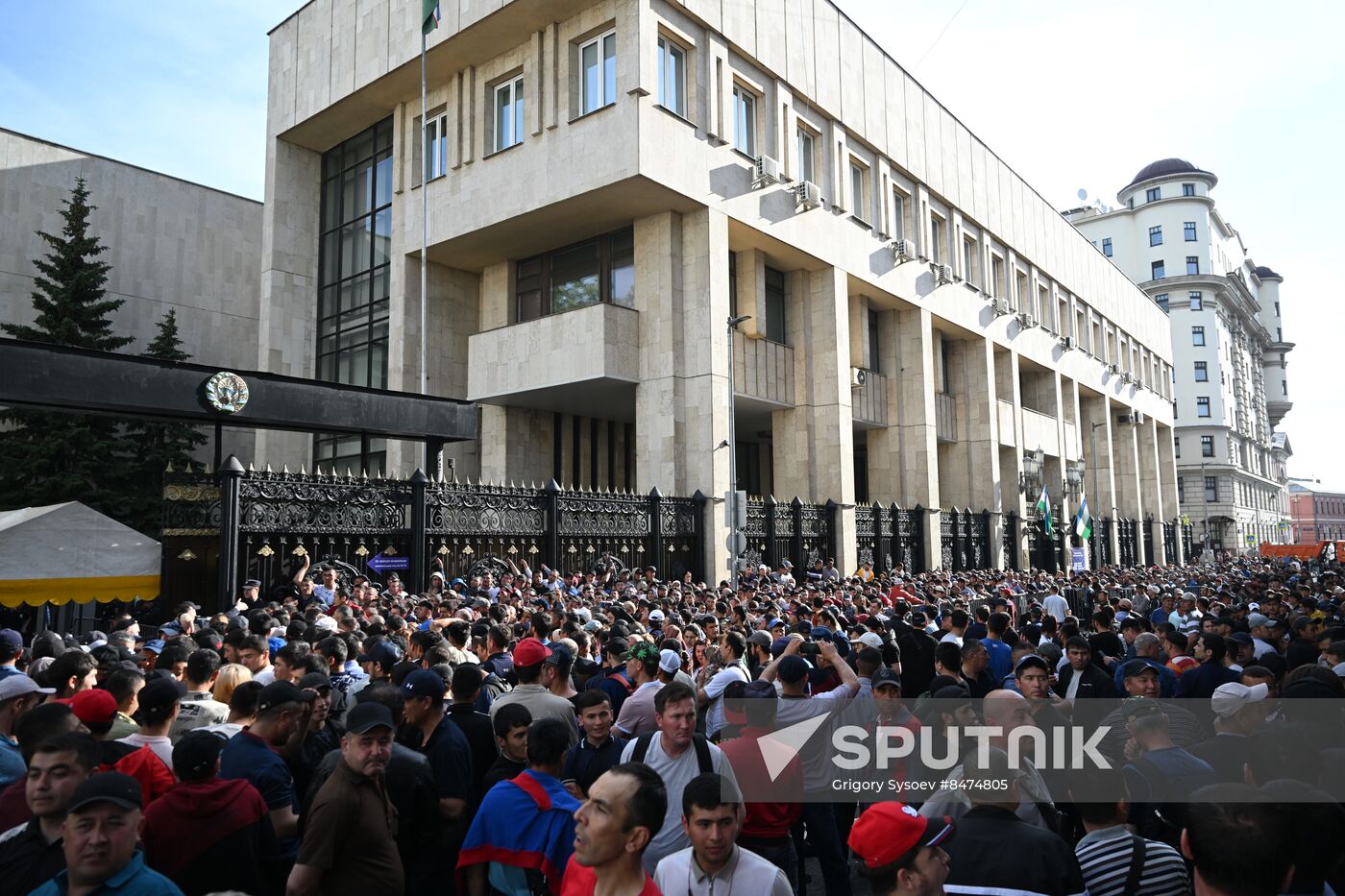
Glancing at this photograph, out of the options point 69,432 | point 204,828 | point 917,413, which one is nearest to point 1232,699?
point 204,828

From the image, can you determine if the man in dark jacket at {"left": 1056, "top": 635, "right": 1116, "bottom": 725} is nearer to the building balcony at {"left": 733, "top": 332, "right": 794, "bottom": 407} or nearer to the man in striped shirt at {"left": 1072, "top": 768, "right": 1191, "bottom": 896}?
the man in striped shirt at {"left": 1072, "top": 768, "right": 1191, "bottom": 896}

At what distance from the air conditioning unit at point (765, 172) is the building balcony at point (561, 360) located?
5647 millimetres

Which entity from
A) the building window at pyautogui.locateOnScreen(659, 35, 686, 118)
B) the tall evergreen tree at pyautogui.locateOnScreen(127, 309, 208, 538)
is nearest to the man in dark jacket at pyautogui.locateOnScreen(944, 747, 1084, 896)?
the building window at pyautogui.locateOnScreen(659, 35, 686, 118)

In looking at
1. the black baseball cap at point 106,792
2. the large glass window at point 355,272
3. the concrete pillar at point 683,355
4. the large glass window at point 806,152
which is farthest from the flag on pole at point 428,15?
the black baseball cap at point 106,792

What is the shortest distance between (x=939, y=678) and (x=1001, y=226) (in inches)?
1575

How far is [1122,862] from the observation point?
3658mm

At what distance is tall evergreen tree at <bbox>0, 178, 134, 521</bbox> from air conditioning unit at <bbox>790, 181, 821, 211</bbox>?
22.6 meters

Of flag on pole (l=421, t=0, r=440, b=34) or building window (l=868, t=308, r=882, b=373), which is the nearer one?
flag on pole (l=421, t=0, r=440, b=34)

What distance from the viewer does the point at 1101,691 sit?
A: 7168 millimetres

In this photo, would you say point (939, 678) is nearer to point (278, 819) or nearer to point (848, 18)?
point (278, 819)

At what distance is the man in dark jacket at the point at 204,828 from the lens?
143 inches

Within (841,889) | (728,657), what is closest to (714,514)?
(728,657)

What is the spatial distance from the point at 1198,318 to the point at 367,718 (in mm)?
99717

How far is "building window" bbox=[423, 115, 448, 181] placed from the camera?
2897 centimetres
